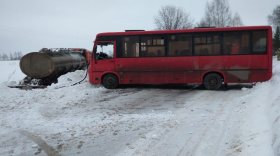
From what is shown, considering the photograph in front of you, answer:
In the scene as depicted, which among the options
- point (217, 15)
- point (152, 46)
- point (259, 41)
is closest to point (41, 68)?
point (152, 46)

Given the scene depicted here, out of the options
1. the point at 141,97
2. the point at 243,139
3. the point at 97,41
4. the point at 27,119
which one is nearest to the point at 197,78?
the point at 141,97

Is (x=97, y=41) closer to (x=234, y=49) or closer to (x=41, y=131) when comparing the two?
(x=234, y=49)

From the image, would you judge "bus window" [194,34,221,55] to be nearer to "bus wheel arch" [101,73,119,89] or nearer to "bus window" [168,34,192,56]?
"bus window" [168,34,192,56]

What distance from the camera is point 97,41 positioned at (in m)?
17.9

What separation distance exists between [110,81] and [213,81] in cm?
482

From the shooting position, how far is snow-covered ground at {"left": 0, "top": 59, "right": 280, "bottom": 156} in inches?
294

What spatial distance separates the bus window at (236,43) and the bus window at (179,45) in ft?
5.10

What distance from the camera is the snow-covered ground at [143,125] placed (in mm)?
7457

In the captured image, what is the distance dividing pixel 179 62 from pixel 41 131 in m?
8.86

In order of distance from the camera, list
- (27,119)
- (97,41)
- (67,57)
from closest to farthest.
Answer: (27,119), (97,41), (67,57)

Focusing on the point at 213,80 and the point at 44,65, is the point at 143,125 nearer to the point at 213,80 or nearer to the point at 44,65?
the point at 213,80

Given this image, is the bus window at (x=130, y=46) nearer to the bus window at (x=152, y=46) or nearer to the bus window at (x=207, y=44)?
the bus window at (x=152, y=46)

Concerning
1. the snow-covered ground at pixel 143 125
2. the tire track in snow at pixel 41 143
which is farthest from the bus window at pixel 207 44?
the tire track in snow at pixel 41 143

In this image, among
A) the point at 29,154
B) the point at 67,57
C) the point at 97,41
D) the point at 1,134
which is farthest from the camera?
the point at 67,57
